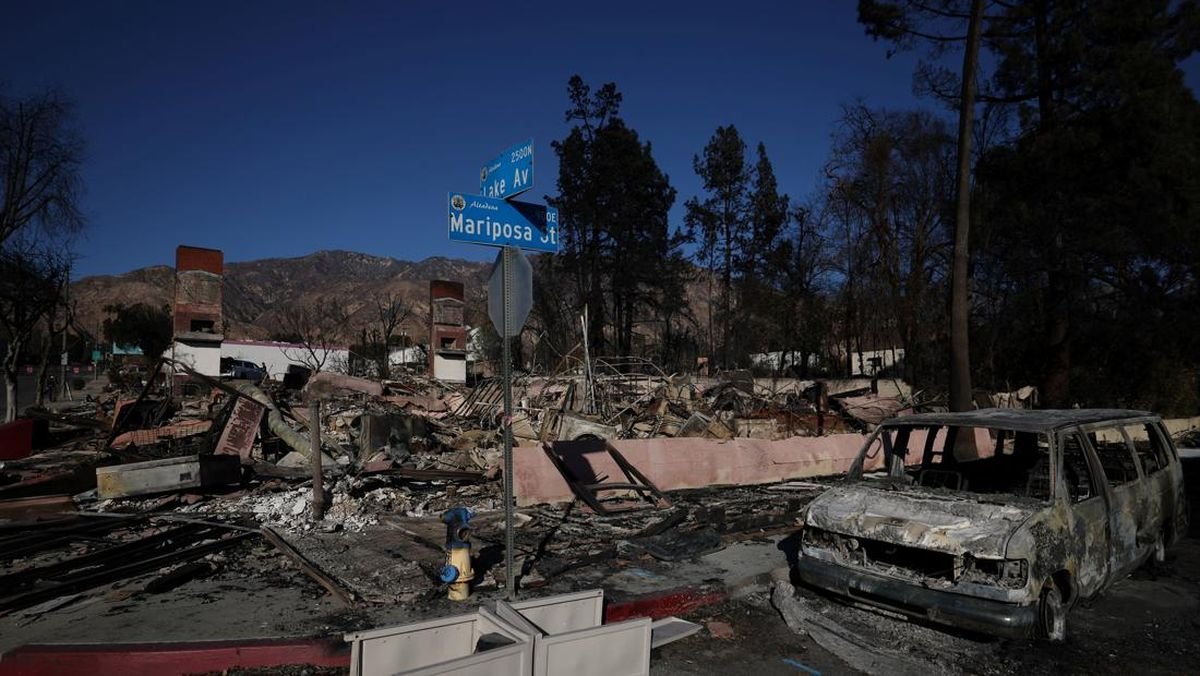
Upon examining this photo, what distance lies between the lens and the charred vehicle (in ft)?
15.4

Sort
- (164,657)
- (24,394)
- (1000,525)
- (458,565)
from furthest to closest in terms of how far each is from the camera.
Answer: (24,394)
(458,565)
(1000,525)
(164,657)

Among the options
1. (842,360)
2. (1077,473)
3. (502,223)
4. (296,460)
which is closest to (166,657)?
(502,223)

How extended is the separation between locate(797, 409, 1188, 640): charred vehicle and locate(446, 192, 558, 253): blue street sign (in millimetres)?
3388

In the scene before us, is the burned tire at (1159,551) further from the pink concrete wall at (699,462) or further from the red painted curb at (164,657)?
the red painted curb at (164,657)

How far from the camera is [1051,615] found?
488cm

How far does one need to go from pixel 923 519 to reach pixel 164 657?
5.39m

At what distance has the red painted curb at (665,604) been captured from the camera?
5.59 meters

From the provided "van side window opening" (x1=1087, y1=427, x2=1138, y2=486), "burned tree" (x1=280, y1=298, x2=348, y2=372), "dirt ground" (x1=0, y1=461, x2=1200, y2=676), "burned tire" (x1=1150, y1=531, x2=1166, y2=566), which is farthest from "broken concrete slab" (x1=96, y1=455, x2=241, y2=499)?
"burned tire" (x1=1150, y1=531, x2=1166, y2=566)

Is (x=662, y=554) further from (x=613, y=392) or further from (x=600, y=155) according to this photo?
(x=600, y=155)

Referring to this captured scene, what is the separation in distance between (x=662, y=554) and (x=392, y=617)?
9.73 feet

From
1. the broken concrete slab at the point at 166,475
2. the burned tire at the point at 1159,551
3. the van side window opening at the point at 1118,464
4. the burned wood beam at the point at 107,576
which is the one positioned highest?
the van side window opening at the point at 1118,464

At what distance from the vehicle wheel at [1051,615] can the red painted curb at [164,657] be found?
490 cm

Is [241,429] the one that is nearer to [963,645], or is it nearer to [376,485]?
[376,485]

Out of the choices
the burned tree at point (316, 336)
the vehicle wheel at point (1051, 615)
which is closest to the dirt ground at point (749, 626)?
the vehicle wheel at point (1051, 615)
